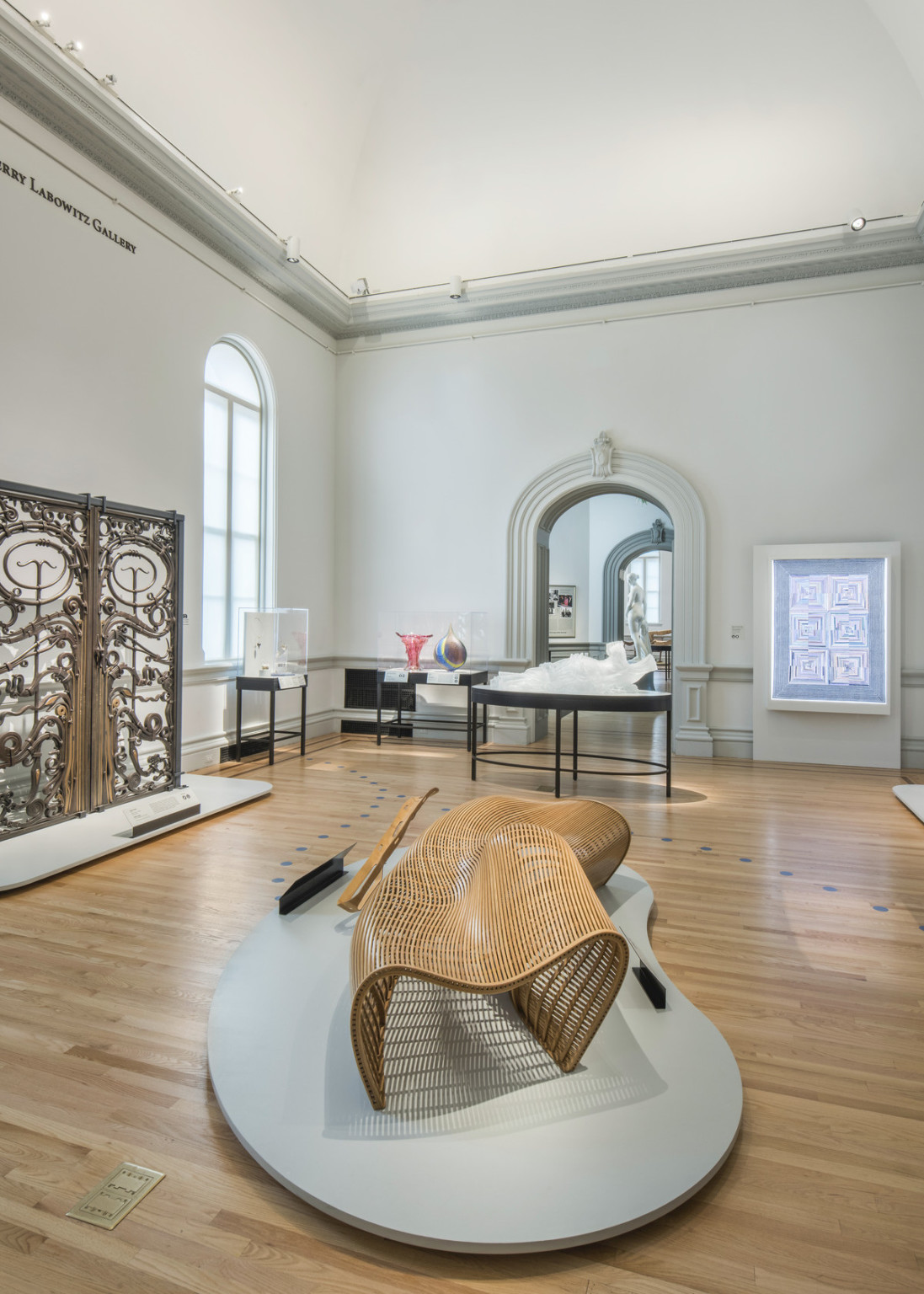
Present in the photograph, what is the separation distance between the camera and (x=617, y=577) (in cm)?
1822

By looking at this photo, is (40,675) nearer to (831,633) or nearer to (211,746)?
(211,746)

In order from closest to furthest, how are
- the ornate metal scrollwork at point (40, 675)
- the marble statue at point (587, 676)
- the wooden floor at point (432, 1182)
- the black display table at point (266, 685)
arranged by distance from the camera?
1. the wooden floor at point (432, 1182)
2. the ornate metal scrollwork at point (40, 675)
3. the marble statue at point (587, 676)
4. the black display table at point (266, 685)

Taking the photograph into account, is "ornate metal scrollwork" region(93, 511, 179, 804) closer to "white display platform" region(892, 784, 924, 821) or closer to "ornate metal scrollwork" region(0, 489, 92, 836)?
"ornate metal scrollwork" region(0, 489, 92, 836)

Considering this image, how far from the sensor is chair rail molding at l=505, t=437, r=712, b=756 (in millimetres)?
8195

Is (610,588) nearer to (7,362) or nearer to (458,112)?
(458,112)

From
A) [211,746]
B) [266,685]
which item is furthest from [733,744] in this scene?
[211,746]

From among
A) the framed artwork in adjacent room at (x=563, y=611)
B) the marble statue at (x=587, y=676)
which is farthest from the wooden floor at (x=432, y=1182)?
the framed artwork in adjacent room at (x=563, y=611)

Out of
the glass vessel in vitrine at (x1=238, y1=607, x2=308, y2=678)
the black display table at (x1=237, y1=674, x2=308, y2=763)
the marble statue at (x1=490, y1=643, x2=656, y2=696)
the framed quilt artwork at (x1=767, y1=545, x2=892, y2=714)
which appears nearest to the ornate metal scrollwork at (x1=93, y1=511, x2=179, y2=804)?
the black display table at (x1=237, y1=674, x2=308, y2=763)

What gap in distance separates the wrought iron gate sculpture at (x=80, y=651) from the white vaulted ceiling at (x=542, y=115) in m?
3.57

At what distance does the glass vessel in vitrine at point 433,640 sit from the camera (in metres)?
8.46

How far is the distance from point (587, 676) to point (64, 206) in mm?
5281

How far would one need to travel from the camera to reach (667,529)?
17453mm

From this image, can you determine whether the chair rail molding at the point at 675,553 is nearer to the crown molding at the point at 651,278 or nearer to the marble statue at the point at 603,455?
the marble statue at the point at 603,455

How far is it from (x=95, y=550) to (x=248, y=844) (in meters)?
2.13
